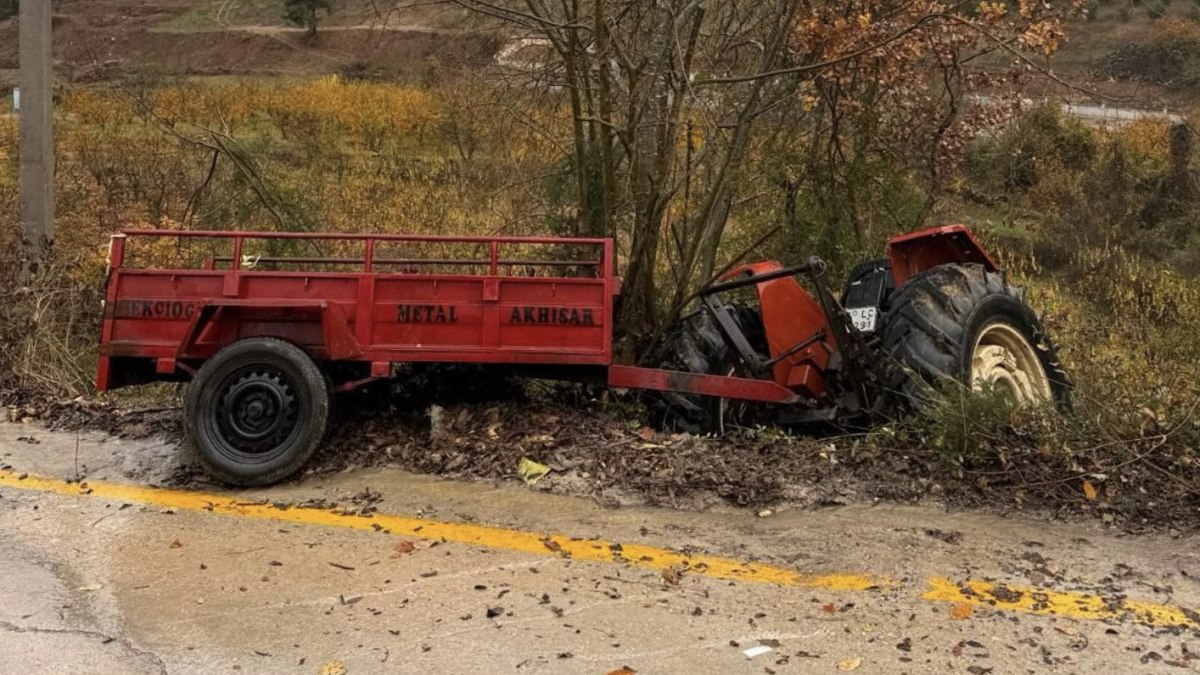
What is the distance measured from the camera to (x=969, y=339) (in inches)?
211

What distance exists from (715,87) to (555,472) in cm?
383

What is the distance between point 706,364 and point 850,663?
9.99 ft

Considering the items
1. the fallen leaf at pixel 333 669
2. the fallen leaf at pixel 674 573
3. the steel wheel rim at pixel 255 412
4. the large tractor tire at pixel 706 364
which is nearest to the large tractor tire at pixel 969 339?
the large tractor tire at pixel 706 364

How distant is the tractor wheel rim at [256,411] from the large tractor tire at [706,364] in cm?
228

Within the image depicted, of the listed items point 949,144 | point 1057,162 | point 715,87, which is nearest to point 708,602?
point 715,87

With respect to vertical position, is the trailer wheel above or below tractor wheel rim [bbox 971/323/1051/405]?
below

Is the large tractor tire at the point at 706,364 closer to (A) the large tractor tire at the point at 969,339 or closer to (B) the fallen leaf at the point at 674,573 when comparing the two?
(A) the large tractor tire at the point at 969,339

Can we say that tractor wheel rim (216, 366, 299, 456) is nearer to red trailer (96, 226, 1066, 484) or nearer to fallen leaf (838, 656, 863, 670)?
red trailer (96, 226, 1066, 484)

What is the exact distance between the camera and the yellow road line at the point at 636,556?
3.49 metres

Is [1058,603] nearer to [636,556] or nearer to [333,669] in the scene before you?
[636,556]

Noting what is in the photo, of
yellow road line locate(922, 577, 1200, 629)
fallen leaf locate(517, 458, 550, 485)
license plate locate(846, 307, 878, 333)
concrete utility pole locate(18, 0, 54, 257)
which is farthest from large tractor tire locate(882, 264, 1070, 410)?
concrete utility pole locate(18, 0, 54, 257)

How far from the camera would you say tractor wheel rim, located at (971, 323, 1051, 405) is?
18.2 feet

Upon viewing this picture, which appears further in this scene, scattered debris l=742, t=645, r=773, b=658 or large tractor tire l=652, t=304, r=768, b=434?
large tractor tire l=652, t=304, r=768, b=434

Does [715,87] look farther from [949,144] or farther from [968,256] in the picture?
[949,144]
